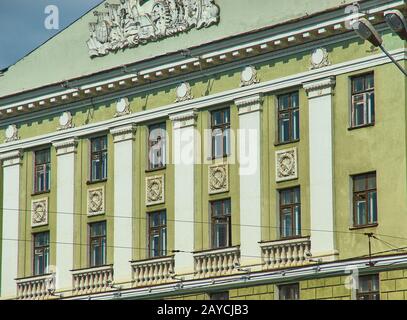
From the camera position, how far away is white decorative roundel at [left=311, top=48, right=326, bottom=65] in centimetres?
4288

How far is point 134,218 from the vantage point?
48.0m

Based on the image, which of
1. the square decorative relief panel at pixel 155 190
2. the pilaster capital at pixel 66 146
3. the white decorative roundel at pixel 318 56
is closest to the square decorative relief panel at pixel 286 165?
the white decorative roundel at pixel 318 56

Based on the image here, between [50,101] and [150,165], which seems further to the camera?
[50,101]

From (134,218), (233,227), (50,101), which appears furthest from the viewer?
(50,101)

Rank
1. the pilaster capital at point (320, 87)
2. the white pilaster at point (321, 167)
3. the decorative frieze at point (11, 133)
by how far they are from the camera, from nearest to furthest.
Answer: the white pilaster at point (321, 167)
the pilaster capital at point (320, 87)
the decorative frieze at point (11, 133)

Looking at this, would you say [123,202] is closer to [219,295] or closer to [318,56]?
[219,295]

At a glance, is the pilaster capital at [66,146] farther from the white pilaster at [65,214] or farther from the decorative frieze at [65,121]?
the decorative frieze at [65,121]

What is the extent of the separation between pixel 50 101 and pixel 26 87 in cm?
146

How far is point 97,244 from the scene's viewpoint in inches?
1946

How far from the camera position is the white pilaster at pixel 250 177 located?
4428 centimetres

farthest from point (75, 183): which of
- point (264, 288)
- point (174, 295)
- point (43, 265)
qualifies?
point (264, 288)

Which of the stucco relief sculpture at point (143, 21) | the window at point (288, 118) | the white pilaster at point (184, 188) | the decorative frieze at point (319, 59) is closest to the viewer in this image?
the decorative frieze at point (319, 59)

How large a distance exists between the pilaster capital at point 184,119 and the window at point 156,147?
68 centimetres

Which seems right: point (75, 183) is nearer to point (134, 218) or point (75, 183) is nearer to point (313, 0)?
point (134, 218)
